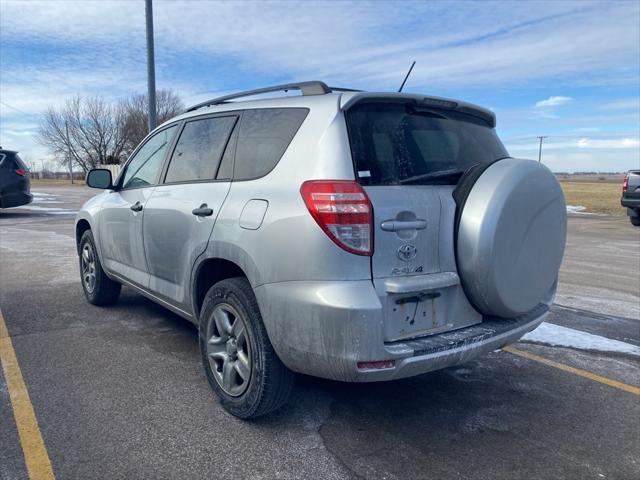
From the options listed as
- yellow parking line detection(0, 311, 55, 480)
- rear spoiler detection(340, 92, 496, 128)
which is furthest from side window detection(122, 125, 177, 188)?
rear spoiler detection(340, 92, 496, 128)

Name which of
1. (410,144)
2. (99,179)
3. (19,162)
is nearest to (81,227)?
(99,179)

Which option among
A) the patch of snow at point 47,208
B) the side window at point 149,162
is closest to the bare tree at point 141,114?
the patch of snow at point 47,208

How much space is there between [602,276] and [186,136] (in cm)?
640

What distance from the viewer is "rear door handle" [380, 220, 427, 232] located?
104 inches

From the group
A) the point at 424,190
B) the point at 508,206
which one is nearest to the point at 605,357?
the point at 508,206

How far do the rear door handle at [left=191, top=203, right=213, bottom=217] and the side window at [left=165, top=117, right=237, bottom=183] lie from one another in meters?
0.22

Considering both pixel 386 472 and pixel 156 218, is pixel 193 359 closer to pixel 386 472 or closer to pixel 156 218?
pixel 156 218

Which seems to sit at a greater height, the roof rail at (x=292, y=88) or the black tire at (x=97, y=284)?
the roof rail at (x=292, y=88)

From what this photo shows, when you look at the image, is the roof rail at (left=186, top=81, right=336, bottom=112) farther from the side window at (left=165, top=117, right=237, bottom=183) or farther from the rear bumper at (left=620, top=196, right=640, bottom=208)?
the rear bumper at (left=620, top=196, right=640, bottom=208)

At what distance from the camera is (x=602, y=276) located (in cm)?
775

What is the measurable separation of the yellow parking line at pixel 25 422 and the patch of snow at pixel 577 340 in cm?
377

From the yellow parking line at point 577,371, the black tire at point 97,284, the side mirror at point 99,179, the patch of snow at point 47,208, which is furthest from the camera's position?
the patch of snow at point 47,208

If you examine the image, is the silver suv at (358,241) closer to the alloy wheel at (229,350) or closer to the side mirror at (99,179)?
the alloy wheel at (229,350)

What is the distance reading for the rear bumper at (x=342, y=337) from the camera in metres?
2.51
